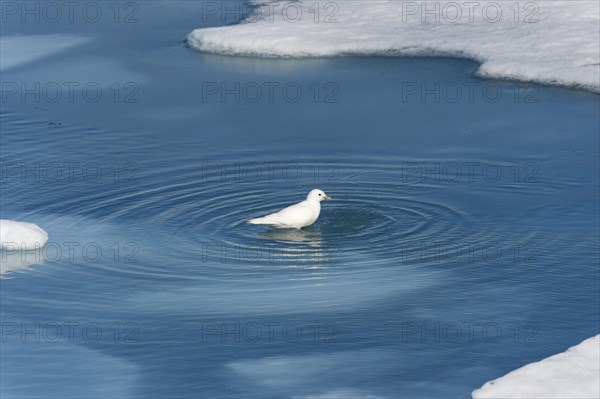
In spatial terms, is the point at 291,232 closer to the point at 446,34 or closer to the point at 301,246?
the point at 301,246

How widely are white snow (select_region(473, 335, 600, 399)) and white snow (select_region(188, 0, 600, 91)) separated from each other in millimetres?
6975

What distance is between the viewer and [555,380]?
288 inches

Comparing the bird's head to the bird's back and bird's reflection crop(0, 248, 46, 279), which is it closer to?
the bird's back

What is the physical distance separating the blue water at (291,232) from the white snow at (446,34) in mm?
278

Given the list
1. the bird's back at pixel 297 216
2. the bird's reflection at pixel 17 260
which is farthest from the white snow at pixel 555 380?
the bird's reflection at pixel 17 260

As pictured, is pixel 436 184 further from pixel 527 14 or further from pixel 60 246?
pixel 527 14

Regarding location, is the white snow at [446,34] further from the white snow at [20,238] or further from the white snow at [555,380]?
the white snow at [555,380]

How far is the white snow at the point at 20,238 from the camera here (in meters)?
10.1

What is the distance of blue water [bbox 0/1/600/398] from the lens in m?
7.98

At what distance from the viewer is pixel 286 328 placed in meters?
8.41

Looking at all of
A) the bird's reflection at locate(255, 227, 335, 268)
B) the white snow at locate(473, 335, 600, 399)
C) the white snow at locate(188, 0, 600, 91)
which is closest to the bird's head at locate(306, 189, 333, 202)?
the bird's reflection at locate(255, 227, 335, 268)

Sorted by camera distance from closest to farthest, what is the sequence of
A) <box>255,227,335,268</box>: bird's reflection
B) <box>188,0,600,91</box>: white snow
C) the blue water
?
the blue water
<box>255,227,335,268</box>: bird's reflection
<box>188,0,600,91</box>: white snow

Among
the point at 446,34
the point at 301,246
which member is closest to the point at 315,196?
the point at 301,246

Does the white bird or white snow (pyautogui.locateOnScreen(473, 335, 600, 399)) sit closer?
white snow (pyautogui.locateOnScreen(473, 335, 600, 399))
